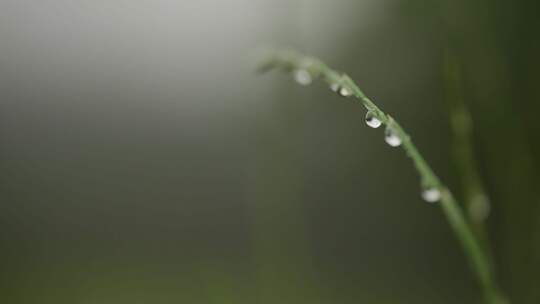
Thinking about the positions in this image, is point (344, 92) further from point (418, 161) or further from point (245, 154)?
point (245, 154)

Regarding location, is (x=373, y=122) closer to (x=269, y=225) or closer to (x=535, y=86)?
(x=269, y=225)

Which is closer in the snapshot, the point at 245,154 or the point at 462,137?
the point at 462,137

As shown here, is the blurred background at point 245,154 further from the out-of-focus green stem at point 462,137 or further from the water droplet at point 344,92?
the water droplet at point 344,92

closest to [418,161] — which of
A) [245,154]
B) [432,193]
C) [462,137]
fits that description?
[432,193]

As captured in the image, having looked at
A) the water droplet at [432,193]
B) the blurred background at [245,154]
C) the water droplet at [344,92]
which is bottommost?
the water droplet at [432,193]

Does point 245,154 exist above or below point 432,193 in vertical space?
above

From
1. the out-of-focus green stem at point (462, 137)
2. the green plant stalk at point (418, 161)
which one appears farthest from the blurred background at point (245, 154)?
the green plant stalk at point (418, 161)

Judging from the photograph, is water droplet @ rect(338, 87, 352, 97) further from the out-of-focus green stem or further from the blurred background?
the blurred background

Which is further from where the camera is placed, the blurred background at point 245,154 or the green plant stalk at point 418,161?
the blurred background at point 245,154
